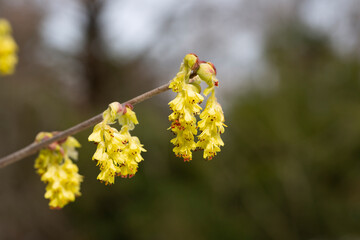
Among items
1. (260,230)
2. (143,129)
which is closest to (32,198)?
(143,129)

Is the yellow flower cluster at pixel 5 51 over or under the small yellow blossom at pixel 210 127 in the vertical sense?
over

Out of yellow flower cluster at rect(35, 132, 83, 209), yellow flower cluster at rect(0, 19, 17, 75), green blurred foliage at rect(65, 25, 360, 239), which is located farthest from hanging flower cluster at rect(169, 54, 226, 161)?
green blurred foliage at rect(65, 25, 360, 239)

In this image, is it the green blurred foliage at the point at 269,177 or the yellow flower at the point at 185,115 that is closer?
the yellow flower at the point at 185,115

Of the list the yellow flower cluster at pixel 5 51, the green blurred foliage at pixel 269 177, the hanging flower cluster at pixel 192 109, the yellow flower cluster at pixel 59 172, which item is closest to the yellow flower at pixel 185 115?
the hanging flower cluster at pixel 192 109

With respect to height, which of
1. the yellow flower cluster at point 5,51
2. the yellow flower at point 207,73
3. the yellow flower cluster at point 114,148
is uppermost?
the yellow flower cluster at point 5,51

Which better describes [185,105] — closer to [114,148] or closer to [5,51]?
[114,148]

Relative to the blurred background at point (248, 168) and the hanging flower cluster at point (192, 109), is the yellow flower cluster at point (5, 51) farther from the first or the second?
the blurred background at point (248, 168)

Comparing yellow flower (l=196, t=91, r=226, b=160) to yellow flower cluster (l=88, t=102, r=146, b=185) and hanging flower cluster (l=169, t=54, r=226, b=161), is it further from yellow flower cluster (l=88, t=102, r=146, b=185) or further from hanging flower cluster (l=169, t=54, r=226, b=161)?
yellow flower cluster (l=88, t=102, r=146, b=185)

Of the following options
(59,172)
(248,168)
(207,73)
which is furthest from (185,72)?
(248,168)
